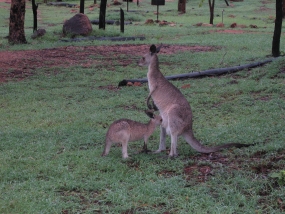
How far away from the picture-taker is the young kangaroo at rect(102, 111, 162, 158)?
18.9ft

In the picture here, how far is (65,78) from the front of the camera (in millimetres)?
11648

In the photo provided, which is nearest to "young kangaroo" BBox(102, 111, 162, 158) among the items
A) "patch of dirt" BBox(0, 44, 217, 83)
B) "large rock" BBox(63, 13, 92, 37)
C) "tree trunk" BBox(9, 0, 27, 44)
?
"patch of dirt" BBox(0, 44, 217, 83)

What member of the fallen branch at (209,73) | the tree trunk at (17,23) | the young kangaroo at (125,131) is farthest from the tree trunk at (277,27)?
the tree trunk at (17,23)

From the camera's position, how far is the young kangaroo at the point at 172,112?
18.9ft

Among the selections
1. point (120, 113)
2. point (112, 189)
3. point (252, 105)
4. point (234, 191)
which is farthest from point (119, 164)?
point (252, 105)

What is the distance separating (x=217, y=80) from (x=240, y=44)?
612cm

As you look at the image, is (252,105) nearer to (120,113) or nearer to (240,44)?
(120,113)

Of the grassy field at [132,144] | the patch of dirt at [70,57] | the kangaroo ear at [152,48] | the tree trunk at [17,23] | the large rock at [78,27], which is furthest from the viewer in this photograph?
the large rock at [78,27]

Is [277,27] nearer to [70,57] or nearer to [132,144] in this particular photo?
[70,57]

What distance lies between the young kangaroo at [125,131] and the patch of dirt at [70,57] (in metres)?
6.32

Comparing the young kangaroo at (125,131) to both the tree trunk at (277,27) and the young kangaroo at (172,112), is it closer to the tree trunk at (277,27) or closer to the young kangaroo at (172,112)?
the young kangaroo at (172,112)

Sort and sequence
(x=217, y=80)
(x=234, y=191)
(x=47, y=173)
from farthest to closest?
(x=217, y=80) < (x=47, y=173) < (x=234, y=191)

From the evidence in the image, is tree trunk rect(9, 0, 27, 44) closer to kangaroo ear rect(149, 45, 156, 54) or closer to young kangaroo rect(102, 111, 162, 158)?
kangaroo ear rect(149, 45, 156, 54)

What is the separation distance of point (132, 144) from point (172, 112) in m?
1.12
